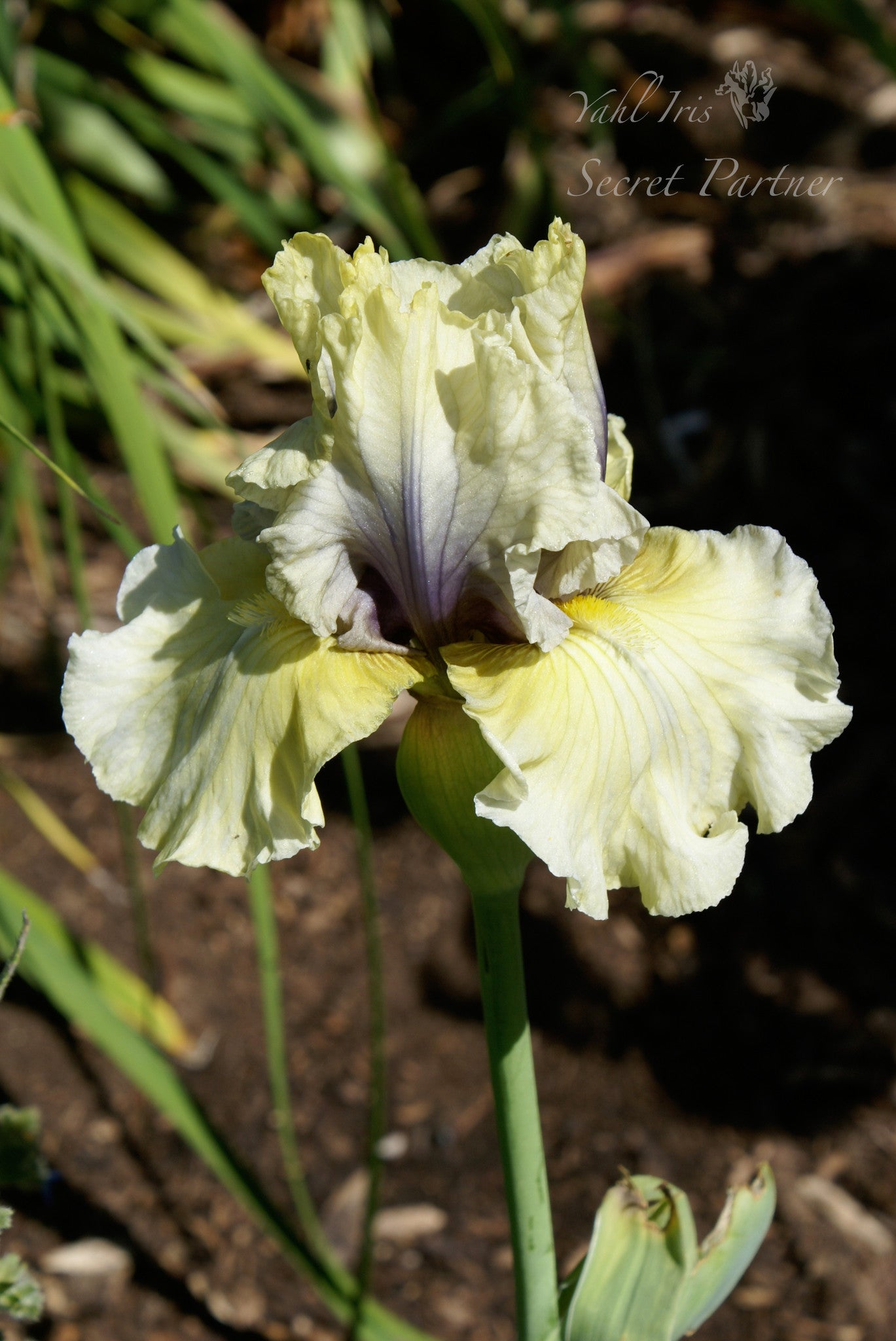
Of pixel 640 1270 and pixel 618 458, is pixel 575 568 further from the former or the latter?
pixel 640 1270

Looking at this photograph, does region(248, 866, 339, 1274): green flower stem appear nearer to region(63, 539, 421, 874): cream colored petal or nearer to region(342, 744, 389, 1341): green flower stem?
region(342, 744, 389, 1341): green flower stem

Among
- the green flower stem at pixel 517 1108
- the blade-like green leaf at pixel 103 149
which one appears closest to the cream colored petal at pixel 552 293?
the green flower stem at pixel 517 1108

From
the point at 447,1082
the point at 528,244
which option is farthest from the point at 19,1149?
the point at 528,244

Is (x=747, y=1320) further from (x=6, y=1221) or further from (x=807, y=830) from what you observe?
(x=6, y=1221)

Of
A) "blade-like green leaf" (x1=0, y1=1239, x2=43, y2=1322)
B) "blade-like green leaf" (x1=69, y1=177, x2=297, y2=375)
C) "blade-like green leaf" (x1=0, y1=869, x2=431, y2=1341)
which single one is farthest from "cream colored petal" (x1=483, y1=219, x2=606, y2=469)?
"blade-like green leaf" (x1=69, y1=177, x2=297, y2=375)

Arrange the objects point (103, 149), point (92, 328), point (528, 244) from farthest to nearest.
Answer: point (528, 244) < point (103, 149) < point (92, 328)

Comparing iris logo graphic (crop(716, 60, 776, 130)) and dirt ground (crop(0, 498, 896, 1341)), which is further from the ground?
iris logo graphic (crop(716, 60, 776, 130))

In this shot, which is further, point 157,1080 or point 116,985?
point 116,985
